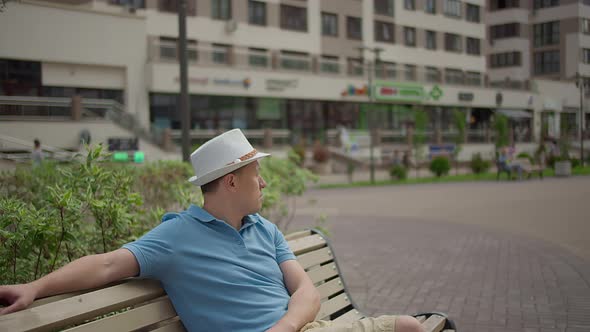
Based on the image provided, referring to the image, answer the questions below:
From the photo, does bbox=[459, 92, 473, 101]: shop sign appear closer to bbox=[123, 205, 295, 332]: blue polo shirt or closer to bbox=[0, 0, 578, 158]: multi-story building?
bbox=[0, 0, 578, 158]: multi-story building

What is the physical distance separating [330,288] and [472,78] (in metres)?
46.8

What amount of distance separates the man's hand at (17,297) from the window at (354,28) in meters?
41.6

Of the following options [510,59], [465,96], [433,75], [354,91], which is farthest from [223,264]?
[465,96]

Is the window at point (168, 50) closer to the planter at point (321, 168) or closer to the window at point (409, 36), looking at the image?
the planter at point (321, 168)

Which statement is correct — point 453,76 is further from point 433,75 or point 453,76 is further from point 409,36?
point 409,36

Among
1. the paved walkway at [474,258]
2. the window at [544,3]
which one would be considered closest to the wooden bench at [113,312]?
the paved walkway at [474,258]

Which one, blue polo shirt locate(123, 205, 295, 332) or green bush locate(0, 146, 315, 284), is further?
green bush locate(0, 146, 315, 284)

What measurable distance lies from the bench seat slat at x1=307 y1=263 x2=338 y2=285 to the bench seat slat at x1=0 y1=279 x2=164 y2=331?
1211 millimetres

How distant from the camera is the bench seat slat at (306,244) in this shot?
3.80 m

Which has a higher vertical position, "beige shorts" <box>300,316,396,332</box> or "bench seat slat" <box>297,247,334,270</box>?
"bench seat slat" <box>297,247,334,270</box>

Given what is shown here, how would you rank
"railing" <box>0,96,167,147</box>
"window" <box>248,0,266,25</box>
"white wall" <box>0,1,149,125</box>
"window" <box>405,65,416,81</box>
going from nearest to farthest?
"railing" <box>0,96,167,147</box> < "white wall" <box>0,1,149,125</box> < "window" <box>248,0,266,25</box> < "window" <box>405,65,416,81</box>

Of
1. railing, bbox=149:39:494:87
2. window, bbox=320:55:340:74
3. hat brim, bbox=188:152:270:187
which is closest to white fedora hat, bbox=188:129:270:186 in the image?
hat brim, bbox=188:152:270:187

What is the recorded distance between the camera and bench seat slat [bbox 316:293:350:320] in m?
3.65

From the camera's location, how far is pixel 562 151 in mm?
27484
